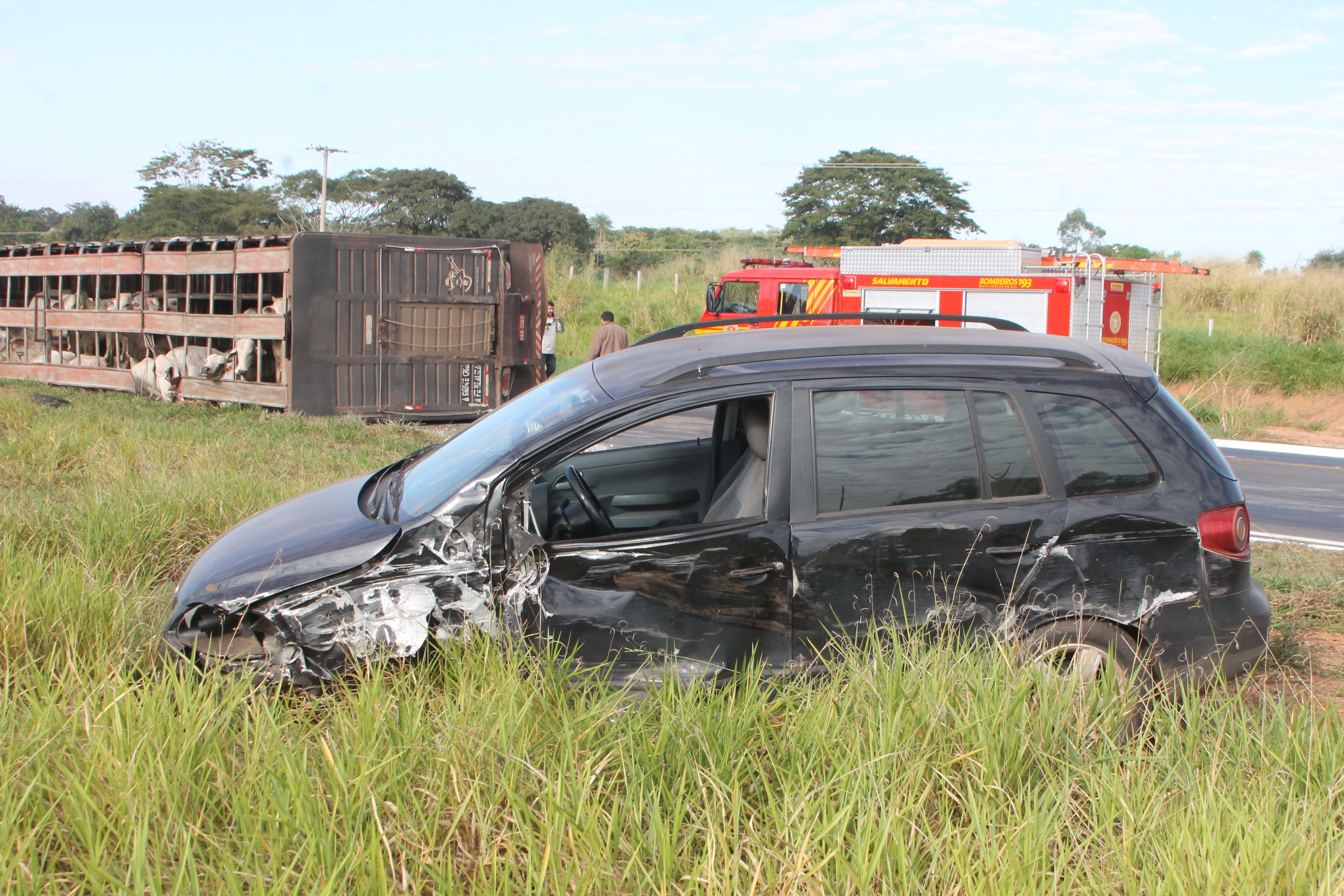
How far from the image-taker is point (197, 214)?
5622cm

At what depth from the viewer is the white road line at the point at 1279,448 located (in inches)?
506

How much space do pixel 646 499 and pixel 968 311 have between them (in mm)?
12512

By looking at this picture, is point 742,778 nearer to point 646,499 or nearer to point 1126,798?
point 1126,798

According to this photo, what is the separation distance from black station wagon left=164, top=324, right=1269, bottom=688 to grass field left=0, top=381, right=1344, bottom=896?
0.18m

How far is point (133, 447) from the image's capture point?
8.66 metres

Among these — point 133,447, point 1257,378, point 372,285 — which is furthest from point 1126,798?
point 1257,378

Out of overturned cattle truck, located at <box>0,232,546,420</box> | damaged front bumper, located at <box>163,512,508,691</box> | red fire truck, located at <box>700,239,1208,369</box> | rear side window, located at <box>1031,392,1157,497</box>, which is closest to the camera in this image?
damaged front bumper, located at <box>163,512,508,691</box>

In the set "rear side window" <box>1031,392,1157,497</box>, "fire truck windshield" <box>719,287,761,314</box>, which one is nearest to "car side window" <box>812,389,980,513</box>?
"rear side window" <box>1031,392,1157,497</box>

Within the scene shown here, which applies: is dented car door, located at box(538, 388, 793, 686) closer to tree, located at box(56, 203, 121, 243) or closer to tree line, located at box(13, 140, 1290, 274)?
tree line, located at box(13, 140, 1290, 274)

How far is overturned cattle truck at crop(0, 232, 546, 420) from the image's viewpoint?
13.0m

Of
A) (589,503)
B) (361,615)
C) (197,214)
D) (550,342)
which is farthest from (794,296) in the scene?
(197,214)

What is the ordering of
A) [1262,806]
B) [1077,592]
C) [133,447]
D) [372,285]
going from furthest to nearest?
[372,285]
[133,447]
[1077,592]
[1262,806]

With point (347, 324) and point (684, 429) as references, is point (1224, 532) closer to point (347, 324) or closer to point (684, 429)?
point (684, 429)

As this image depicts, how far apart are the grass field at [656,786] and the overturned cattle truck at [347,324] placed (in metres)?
10.2
